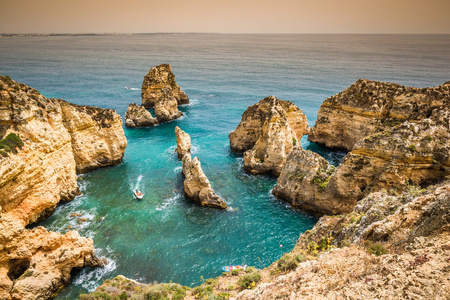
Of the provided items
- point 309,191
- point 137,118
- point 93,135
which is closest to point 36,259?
point 93,135

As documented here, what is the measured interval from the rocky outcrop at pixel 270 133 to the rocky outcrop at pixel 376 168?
6.06 m

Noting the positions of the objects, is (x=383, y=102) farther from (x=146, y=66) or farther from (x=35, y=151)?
(x=146, y=66)

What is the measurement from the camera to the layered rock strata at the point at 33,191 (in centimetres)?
1789

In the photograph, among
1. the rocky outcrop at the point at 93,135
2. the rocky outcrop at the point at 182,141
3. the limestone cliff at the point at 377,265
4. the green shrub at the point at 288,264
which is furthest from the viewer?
the rocky outcrop at the point at 182,141

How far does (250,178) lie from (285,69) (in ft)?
321

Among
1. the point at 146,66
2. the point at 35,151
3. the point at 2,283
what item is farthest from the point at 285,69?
the point at 2,283

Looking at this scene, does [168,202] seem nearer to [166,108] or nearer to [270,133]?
[270,133]

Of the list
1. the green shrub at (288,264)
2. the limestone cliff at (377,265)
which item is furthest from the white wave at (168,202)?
the green shrub at (288,264)

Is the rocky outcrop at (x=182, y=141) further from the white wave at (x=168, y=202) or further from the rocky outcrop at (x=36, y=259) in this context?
the rocky outcrop at (x=36, y=259)

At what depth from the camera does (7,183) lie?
19.8 metres

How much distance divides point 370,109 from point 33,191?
41931 mm

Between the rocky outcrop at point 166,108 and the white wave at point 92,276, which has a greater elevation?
the rocky outcrop at point 166,108

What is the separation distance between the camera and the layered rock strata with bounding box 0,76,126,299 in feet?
58.7

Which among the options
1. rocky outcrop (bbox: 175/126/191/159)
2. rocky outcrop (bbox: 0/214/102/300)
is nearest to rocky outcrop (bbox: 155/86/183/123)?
rocky outcrop (bbox: 175/126/191/159)
